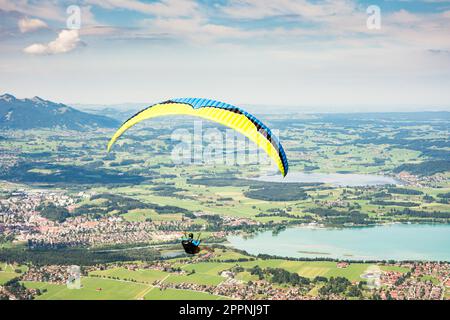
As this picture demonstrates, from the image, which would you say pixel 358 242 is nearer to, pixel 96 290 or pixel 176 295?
pixel 176 295

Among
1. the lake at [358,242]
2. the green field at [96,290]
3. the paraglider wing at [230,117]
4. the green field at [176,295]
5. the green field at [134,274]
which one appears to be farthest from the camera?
the lake at [358,242]

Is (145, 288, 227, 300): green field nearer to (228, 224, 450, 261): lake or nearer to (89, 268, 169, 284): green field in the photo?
(89, 268, 169, 284): green field

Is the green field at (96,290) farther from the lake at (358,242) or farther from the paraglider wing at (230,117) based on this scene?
the paraglider wing at (230,117)

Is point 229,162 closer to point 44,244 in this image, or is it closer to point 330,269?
point 44,244

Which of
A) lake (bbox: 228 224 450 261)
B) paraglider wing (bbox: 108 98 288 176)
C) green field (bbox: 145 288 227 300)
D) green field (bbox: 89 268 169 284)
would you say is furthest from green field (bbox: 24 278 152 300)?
paraglider wing (bbox: 108 98 288 176)

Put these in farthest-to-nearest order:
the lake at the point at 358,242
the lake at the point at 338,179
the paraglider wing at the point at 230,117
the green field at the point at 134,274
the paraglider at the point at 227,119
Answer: the lake at the point at 338,179 < the lake at the point at 358,242 < the green field at the point at 134,274 < the paraglider wing at the point at 230,117 < the paraglider at the point at 227,119

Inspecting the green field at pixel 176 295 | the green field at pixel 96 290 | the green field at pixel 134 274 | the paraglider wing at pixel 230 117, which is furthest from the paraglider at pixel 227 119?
the green field at pixel 134 274
